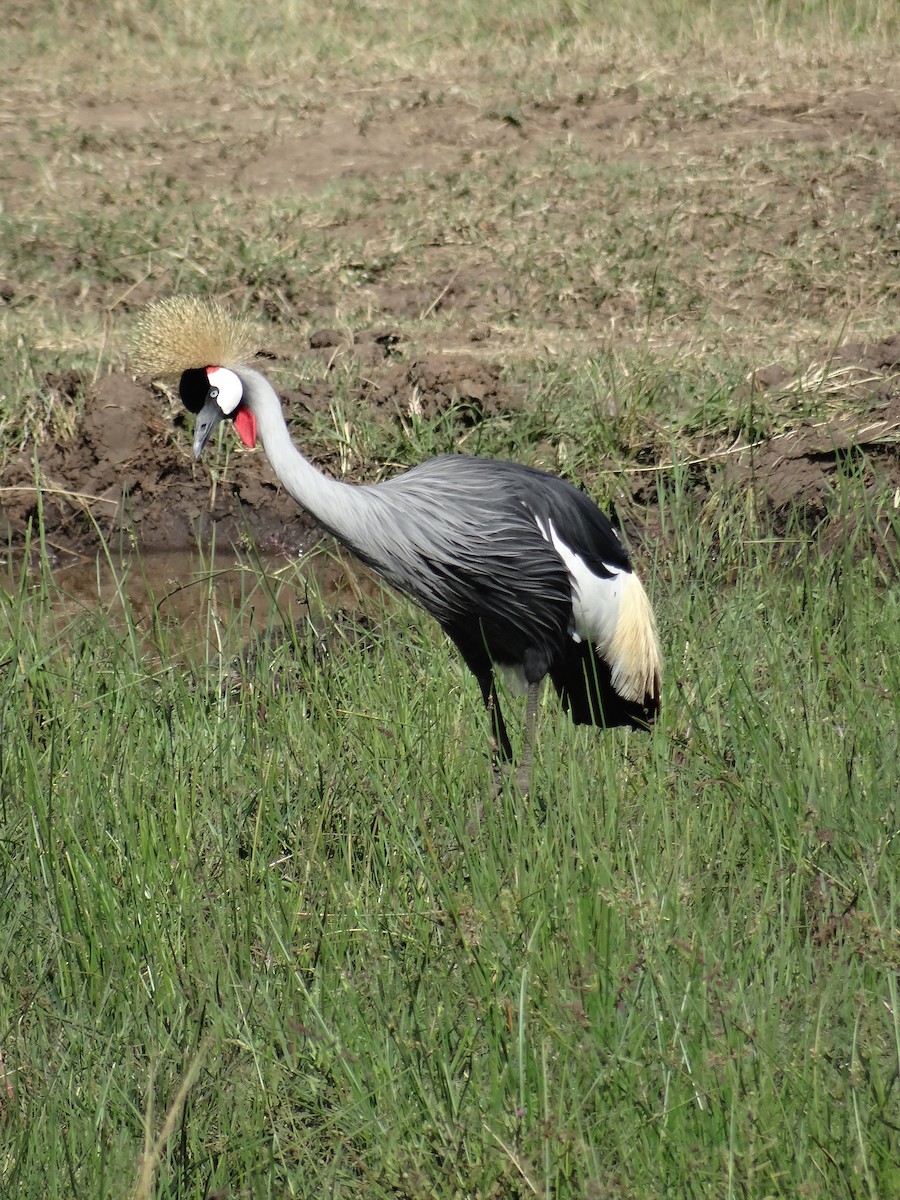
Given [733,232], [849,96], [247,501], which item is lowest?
[247,501]

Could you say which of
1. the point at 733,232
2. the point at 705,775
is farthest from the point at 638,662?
the point at 733,232

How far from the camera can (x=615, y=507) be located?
15.4 feet

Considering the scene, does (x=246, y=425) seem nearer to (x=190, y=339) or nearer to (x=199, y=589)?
(x=190, y=339)

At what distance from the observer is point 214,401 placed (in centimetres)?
312

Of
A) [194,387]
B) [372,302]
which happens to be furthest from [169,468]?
[194,387]

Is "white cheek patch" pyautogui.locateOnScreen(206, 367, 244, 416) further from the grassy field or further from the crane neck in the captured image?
the grassy field

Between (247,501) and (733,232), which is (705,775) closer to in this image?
(247,501)

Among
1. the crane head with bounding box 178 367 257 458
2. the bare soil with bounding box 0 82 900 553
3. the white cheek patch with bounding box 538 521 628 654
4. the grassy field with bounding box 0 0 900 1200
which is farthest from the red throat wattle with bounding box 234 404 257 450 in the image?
the white cheek patch with bounding box 538 521 628 654

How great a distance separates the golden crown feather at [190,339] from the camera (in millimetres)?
3135

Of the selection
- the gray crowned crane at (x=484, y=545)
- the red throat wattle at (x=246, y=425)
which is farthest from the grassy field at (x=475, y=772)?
the red throat wattle at (x=246, y=425)

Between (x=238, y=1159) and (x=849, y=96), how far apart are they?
7255 mm

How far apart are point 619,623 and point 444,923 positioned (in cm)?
134

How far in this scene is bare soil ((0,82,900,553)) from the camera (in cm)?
472

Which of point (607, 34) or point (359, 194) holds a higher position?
point (607, 34)
